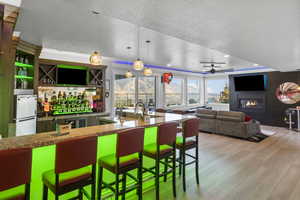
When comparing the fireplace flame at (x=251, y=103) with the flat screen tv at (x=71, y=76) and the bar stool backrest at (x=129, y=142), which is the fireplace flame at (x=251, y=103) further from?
Answer: the bar stool backrest at (x=129, y=142)

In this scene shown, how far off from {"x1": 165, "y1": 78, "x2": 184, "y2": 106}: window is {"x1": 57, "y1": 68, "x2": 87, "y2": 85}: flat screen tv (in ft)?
13.4

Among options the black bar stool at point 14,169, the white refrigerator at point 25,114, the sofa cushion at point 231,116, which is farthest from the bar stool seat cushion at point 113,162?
the sofa cushion at point 231,116

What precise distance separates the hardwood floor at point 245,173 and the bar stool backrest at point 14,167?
5.71 feet

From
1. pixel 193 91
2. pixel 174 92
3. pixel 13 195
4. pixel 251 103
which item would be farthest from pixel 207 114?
pixel 13 195

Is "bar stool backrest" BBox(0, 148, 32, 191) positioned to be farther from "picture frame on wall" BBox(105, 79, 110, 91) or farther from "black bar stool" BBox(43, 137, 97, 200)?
"picture frame on wall" BBox(105, 79, 110, 91)

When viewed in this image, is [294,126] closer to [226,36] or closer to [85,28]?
[226,36]

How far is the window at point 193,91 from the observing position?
9.60 metres

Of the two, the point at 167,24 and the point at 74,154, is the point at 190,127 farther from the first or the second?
the point at 74,154

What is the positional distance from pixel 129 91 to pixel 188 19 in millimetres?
4753

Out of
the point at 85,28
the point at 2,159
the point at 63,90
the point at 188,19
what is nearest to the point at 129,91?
the point at 63,90

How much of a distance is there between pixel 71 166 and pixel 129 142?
637 millimetres

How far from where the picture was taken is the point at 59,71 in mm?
4918

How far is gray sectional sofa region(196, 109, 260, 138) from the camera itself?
5465mm

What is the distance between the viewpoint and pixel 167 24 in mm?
2412
